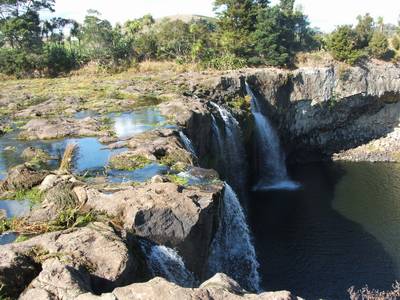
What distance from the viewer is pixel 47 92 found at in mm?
40812

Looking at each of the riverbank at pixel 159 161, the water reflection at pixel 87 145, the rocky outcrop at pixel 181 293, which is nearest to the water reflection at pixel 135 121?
the water reflection at pixel 87 145

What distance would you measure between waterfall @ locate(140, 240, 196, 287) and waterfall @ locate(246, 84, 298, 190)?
93.7 feet

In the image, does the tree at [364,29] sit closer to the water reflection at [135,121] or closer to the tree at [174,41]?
the tree at [174,41]

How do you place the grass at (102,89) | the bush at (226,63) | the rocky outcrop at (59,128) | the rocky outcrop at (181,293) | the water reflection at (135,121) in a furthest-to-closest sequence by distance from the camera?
1. the bush at (226,63)
2. the grass at (102,89)
3. the rocky outcrop at (59,128)
4. the water reflection at (135,121)
5. the rocky outcrop at (181,293)

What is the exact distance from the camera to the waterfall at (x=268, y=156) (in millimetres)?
42531

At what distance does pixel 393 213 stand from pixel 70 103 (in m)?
25.1

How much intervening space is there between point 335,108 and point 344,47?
262 inches

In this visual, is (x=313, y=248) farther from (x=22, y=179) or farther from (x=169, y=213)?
(x=22, y=179)

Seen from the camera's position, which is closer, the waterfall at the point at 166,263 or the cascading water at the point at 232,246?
the waterfall at the point at 166,263

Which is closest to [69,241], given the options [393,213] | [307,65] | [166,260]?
[166,260]

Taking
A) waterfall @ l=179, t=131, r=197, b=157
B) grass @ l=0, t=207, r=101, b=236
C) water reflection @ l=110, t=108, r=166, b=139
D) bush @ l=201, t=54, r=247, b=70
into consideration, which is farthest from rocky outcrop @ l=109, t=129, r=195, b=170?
bush @ l=201, t=54, r=247, b=70

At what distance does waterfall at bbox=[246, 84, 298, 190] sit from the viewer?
140 feet

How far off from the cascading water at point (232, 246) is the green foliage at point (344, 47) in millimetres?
34541

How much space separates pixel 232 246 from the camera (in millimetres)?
20453
